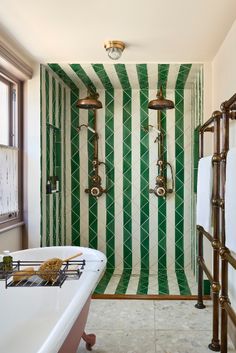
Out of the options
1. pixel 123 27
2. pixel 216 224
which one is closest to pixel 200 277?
pixel 216 224

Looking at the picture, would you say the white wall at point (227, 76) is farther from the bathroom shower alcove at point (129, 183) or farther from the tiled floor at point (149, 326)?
the bathroom shower alcove at point (129, 183)

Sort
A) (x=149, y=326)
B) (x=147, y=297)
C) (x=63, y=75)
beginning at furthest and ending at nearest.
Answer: (x=63, y=75)
(x=147, y=297)
(x=149, y=326)

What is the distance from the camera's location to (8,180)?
2.83m

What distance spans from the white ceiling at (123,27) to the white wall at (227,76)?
7 cm

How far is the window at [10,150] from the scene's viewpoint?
9.05 ft

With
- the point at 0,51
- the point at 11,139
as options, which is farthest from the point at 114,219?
the point at 0,51

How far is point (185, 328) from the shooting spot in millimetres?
2469

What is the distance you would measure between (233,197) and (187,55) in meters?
1.63

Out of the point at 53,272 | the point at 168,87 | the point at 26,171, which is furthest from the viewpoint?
the point at 168,87

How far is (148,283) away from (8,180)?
1834 mm

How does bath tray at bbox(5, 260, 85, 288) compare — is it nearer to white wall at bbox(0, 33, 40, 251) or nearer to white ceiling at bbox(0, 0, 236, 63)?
white wall at bbox(0, 33, 40, 251)

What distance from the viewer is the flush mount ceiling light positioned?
2.56m

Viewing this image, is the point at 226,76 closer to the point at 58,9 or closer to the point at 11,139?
the point at 58,9

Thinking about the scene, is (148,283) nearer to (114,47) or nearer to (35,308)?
(35,308)
